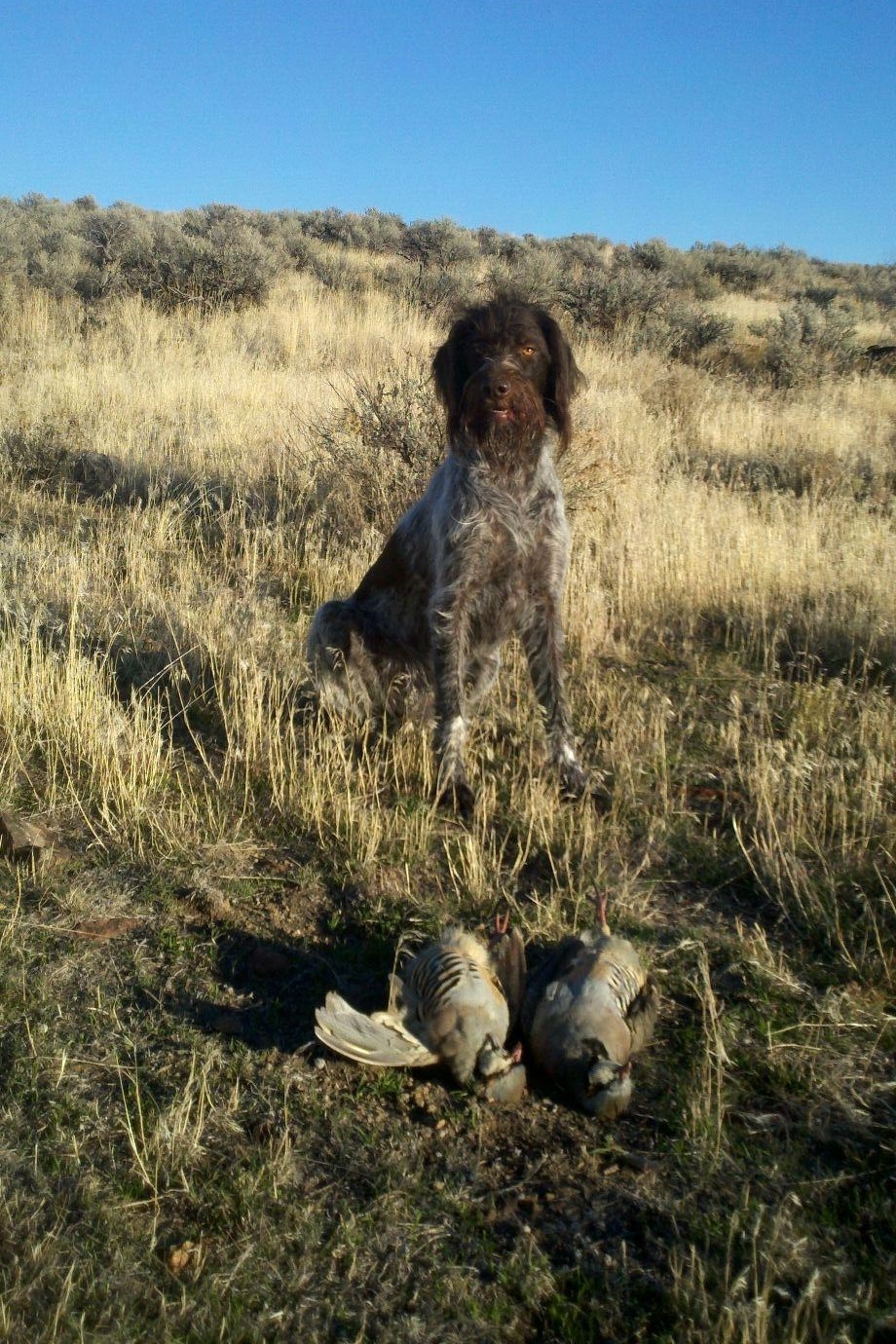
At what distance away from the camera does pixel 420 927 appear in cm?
316

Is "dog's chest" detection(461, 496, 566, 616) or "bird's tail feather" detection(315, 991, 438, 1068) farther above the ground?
"dog's chest" detection(461, 496, 566, 616)

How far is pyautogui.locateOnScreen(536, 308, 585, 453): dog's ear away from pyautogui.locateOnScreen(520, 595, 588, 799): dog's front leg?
708mm

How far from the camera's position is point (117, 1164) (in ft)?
7.43

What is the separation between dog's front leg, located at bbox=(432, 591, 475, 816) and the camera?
424 centimetres

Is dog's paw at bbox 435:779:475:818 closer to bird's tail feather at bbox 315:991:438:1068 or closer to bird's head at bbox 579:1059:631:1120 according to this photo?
bird's tail feather at bbox 315:991:438:1068

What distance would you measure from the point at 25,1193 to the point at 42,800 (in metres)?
1.83

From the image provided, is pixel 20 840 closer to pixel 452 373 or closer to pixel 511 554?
pixel 511 554

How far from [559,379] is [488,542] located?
0.73m

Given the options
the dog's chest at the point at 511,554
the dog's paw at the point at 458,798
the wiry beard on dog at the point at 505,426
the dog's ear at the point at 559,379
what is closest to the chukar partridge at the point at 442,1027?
the dog's paw at the point at 458,798

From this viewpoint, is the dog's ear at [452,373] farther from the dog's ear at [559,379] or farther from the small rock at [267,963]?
the small rock at [267,963]

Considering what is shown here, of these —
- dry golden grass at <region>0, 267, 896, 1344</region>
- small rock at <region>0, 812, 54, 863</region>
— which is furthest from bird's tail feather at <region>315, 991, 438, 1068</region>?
small rock at <region>0, 812, 54, 863</region>

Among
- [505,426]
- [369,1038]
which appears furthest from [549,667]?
[369,1038]

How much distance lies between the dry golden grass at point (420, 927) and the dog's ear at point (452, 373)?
1329mm

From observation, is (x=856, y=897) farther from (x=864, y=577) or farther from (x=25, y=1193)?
(x=864, y=577)
